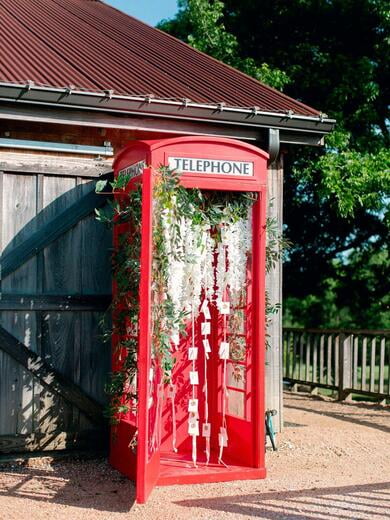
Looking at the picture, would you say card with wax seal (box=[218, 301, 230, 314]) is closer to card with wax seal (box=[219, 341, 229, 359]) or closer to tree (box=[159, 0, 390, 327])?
card with wax seal (box=[219, 341, 229, 359])

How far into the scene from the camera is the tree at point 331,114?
541 inches

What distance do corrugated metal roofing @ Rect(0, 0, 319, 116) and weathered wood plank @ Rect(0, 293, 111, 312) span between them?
2.04 m

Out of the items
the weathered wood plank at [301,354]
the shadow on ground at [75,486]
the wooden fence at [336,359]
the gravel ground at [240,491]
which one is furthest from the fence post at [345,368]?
the shadow on ground at [75,486]

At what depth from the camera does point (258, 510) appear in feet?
21.0

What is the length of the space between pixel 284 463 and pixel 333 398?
5691mm

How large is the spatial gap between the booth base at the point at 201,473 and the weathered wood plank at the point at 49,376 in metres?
1.00

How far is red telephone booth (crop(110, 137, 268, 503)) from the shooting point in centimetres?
648

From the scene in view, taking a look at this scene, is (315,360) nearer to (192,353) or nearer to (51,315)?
(192,353)

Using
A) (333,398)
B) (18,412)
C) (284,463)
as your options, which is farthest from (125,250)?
(333,398)

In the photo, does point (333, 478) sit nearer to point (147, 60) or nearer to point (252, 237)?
point (252, 237)

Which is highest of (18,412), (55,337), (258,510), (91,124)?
(91,124)

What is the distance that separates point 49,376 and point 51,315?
1.95 feet

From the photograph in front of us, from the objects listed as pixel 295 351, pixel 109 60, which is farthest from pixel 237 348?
pixel 295 351

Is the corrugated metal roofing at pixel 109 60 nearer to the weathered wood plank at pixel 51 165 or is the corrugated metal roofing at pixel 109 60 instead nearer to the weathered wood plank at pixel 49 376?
the weathered wood plank at pixel 51 165
